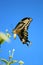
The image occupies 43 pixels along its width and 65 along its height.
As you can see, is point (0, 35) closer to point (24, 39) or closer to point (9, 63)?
point (24, 39)

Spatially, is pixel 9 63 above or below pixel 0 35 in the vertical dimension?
above

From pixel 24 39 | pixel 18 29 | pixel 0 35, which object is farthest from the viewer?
→ pixel 24 39

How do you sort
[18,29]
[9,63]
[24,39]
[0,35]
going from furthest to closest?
[9,63], [24,39], [18,29], [0,35]

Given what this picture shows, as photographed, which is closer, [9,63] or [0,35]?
[0,35]

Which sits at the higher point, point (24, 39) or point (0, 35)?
point (24, 39)

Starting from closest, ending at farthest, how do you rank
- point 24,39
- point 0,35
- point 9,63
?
point 0,35, point 24,39, point 9,63

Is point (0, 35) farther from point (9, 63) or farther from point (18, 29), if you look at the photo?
point (9, 63)

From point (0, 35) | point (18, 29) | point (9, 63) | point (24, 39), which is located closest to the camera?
point (0, 35)

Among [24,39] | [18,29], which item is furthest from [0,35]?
[24,39]

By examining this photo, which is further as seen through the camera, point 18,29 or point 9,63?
point 9,63
